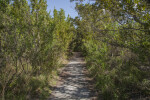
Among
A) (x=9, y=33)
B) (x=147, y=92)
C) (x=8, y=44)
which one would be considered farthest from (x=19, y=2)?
(x=147, y=92)

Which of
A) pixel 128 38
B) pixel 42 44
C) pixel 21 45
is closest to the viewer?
pixel 128 38

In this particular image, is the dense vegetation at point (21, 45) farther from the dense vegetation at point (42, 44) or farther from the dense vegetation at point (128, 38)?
the dense vegetation at point (128, 38)

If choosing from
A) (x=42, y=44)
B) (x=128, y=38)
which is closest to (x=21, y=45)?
(x=42, y=44)

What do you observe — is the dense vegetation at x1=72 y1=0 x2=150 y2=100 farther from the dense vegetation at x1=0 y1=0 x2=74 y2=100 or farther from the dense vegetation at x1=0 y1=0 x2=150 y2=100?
the dense vegetation at x1=0 y1=0 x2=74 y2=100

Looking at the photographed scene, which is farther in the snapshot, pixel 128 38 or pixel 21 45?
pixel 21 45

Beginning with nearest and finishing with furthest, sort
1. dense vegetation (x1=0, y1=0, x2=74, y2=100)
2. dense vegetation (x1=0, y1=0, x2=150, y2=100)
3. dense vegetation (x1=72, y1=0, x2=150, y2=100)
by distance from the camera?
dense vegetation (x1=72, y1=0, x2=150, y2=100) → dense vegetation (x1=0, y1=0, x2=150, y2=100) → dense vegetation (x1=0, y1=0, x2=74, y2=100)

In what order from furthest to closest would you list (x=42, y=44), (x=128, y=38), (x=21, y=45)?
(x=42, y=44) → (x=21, y=45) → (x=128, y=38)

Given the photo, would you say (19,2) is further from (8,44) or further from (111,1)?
(111,1)

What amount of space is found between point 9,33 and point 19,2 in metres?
1.87

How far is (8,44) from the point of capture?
4254mm

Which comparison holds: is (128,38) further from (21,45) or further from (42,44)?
(42,44)

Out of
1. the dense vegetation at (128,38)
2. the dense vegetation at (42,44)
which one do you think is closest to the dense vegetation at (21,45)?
the dense vegetation at (42,44)

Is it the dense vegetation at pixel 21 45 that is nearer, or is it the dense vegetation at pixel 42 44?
the dense vegetation at pixel 42 44

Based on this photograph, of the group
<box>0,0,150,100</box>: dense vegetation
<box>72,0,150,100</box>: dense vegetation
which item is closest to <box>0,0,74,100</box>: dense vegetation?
<box>0,0,150,100</box>: dense vegetation
